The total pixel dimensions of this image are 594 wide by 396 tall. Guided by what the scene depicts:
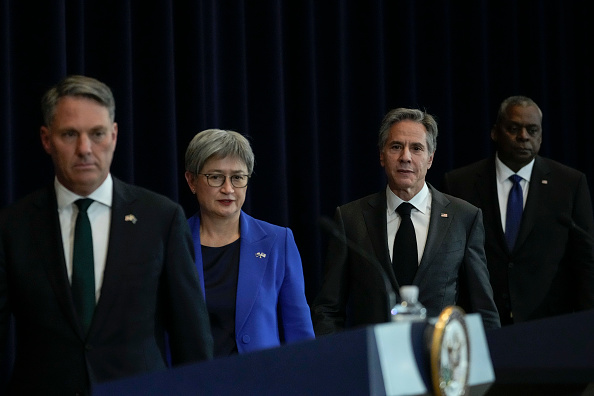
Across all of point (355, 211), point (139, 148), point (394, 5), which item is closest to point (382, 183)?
point (394, 5)

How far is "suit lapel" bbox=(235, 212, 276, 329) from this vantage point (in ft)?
10.0

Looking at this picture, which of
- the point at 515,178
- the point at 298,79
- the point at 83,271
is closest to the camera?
the point at 83,271

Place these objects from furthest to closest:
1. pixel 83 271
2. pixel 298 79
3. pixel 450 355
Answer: pixel 298 79
pixel 83 271
pixel 450 355

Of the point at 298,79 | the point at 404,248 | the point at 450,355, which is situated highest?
the point at 298,79

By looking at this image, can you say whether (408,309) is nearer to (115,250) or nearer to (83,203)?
(115,250)

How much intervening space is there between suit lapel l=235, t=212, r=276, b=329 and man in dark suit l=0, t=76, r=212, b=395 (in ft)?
1.89

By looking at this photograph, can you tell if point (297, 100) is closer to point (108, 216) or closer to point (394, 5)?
point (394, 5)

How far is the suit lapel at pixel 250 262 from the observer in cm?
305

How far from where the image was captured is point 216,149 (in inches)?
125

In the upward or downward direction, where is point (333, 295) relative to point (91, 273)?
downward

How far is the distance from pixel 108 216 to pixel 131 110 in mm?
1830

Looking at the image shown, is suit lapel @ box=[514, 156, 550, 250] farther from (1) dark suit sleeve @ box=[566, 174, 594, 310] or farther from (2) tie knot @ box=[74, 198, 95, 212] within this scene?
(2) tie knot @ box=[74, 198, 95, 212]

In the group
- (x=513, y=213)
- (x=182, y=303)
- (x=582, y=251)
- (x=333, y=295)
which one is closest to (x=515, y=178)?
(x=513, y=213)

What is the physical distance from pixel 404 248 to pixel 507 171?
4.06ft
